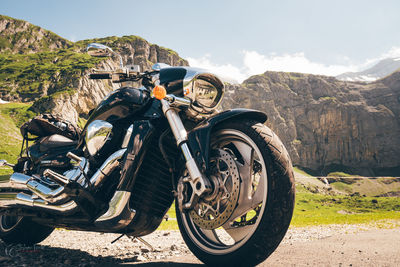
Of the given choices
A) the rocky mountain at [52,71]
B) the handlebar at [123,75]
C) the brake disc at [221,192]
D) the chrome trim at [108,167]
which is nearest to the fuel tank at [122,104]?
the handlebar at [123,75]

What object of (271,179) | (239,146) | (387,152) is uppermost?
(239,146)

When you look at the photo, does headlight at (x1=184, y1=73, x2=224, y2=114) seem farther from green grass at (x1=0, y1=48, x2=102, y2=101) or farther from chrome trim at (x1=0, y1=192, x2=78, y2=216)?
green grass at (x1=0, y1=48, x2=102, y2=101)

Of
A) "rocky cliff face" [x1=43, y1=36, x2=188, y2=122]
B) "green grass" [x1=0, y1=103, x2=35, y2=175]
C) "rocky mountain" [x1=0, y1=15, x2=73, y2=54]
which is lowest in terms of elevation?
"green grass" [x1=0, y1=103, x2=35, y2=175]

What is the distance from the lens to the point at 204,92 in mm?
3023

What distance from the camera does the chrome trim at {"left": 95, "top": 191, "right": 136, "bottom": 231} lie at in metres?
2.75

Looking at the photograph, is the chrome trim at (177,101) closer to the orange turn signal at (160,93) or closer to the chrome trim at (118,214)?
the orange turn signal at (160,93)

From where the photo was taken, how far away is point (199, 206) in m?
2.65

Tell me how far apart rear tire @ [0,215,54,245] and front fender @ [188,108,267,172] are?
3276 mm

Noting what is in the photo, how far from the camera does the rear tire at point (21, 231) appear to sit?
14.5 feet

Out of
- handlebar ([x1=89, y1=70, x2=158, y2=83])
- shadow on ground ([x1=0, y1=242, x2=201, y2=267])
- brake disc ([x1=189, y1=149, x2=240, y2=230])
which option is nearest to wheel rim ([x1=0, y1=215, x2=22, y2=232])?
shadow on ground ([x1=0, y1=242, x2=201, y2=267])

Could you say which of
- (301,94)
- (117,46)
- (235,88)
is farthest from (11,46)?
(301,94)

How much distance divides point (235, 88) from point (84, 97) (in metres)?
96.1

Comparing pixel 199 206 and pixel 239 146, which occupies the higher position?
pixel 239 146

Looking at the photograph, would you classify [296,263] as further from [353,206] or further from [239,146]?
[353,206]
